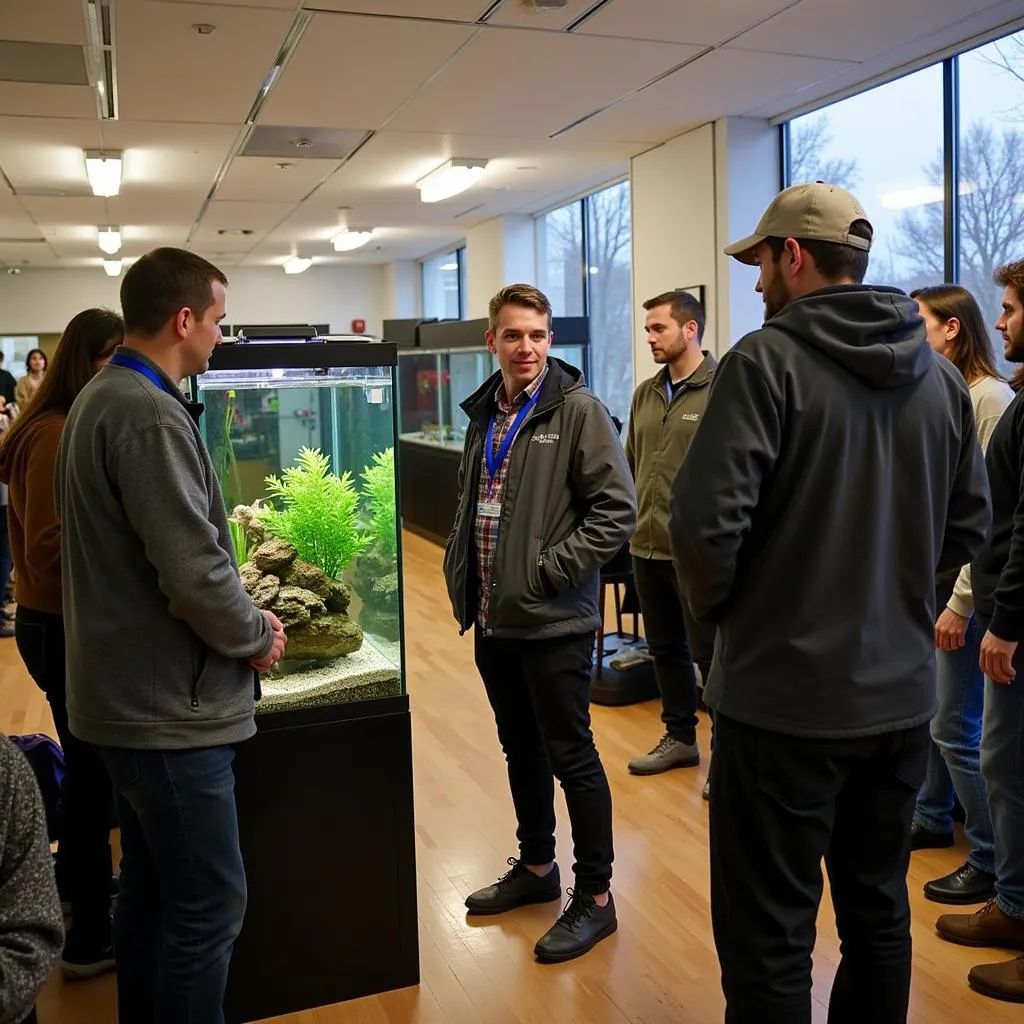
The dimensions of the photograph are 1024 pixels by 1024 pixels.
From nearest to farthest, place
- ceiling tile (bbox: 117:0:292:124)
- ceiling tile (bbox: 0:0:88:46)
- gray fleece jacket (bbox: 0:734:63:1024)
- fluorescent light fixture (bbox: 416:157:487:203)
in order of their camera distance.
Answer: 1. gray fleece jacket (bbox: 0:734:63:1024)
2. ceiling tile (bbox: 0:0:88:46)
3. ceiling tile (bbox: 117:0:292:124)
4. fluorescent light fixture (bbox: 416:157:487:203)

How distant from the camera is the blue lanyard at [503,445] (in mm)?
2713

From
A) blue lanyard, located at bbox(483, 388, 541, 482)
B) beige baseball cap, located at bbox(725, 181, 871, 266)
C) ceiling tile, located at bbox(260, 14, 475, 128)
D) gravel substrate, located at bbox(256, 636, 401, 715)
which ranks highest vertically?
ceiling tile, located at bbox(260, 14, 475, 128)

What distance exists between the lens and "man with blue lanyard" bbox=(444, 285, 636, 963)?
261 centimetres

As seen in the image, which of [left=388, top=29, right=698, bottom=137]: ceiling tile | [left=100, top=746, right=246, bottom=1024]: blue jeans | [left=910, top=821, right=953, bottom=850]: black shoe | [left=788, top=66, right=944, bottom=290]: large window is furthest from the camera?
[left=788, top=66, right=944, bottom=290]: large window

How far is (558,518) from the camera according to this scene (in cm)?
266

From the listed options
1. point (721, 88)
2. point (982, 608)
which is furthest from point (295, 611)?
point (721, 88)

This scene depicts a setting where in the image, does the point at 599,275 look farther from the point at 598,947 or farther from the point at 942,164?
the point at 598,947

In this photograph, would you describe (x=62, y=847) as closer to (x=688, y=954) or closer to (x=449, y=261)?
(x=688, y=954)

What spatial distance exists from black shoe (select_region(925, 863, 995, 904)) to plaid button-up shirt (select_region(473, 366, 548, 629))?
1482mm

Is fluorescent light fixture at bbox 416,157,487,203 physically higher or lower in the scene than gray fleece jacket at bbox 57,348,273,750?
higher

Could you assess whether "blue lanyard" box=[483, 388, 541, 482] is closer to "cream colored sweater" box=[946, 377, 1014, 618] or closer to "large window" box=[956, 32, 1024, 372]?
"cream colored sweater" box=[946, 377, 1014, 618]

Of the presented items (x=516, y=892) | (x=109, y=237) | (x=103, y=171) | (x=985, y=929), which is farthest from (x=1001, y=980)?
(x=109, y=237)

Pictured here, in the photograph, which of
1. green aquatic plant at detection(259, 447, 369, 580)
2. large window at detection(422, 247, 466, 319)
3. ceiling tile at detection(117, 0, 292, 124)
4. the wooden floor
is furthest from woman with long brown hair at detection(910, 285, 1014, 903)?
large window at detection(422, 247, 466, 319)

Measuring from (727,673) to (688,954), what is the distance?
1.22m
